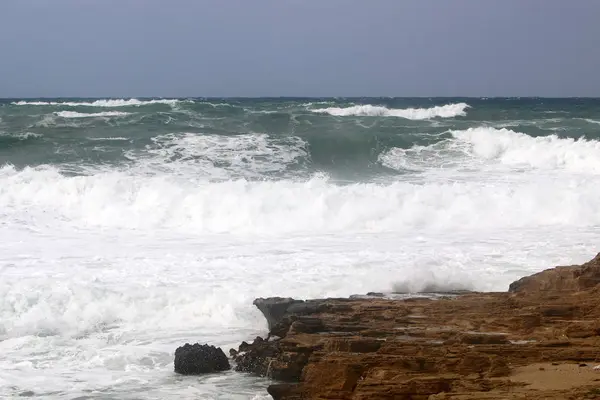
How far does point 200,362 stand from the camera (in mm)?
7820

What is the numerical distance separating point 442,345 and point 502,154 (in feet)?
66.9

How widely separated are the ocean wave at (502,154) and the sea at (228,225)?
0.32 feet

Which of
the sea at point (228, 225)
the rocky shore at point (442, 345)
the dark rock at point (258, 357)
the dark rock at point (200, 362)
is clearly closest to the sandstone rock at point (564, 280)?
the rocky shore at point (442, 345)

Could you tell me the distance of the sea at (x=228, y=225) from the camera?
9258mm

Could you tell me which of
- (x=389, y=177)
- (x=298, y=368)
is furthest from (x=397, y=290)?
(x=389, y=177)

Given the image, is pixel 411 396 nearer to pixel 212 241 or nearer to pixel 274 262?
pixel 274 262

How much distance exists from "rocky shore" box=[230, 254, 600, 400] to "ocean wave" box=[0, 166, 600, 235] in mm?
7283

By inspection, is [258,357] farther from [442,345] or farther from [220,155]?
[220,155]

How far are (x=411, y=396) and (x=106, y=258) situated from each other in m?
8.49

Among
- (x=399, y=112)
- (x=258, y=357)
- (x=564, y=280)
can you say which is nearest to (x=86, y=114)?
(x=399, y=112)

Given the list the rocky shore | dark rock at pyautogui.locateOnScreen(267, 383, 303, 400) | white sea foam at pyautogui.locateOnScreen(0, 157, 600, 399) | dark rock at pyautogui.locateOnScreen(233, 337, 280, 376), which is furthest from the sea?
dark rock at pyautogui.locateOnScreen(267, 383, 303, 400)

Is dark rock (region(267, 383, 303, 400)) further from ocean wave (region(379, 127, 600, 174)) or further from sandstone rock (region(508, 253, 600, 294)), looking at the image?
ocean wave (region(379, 127, 600, 174))

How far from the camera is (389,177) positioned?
890 inches

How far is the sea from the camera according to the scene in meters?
9.26
